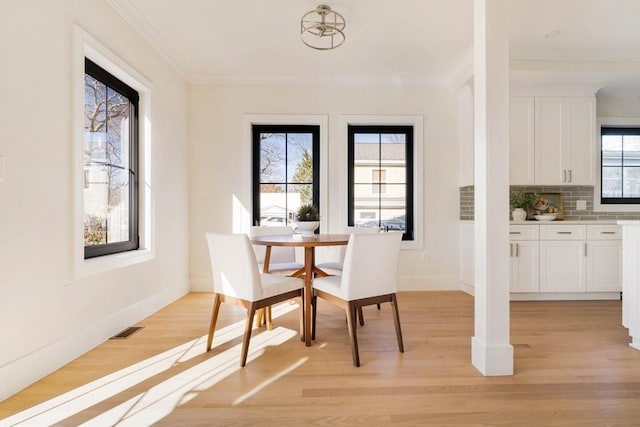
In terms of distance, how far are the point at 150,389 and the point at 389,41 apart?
11.0 feet

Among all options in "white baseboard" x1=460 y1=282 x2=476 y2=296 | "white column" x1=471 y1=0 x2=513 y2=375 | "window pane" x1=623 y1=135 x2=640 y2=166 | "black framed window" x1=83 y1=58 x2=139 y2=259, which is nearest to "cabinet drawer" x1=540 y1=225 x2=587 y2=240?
"white baseboard" x1=460 y1=282 x2=476 y2=296

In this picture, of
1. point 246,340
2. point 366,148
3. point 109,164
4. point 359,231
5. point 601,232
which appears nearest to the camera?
point 246,340

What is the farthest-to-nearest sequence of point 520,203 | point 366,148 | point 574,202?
point 366,148, point 574,202, point 520,203

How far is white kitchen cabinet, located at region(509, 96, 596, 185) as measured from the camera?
380cm

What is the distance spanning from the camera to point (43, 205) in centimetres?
201

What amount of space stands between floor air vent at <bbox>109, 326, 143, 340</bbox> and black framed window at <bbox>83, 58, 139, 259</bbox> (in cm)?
63

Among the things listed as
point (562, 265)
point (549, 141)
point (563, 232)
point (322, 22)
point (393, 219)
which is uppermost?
point (322, 22)

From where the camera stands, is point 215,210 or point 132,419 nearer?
point 132,419

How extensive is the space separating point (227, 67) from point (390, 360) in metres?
3.43

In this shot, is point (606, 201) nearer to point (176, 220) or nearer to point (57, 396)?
point (176, 220)

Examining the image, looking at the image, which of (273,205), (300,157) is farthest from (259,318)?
(300,157)

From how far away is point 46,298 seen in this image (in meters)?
2.02

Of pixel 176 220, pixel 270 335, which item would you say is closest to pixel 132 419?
pixel 270 335

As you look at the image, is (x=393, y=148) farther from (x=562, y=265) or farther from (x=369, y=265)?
(x=369, y=265)
